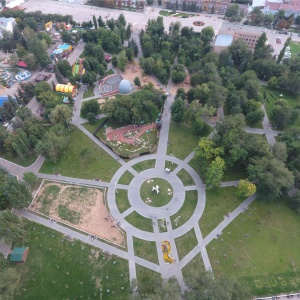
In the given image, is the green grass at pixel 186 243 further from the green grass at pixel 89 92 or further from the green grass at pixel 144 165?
the green grass at pixel 89 92

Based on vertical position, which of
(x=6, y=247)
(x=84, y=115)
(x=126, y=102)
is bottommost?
(x=6, y=247)

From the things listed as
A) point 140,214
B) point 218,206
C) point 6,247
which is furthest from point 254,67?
point 6,247

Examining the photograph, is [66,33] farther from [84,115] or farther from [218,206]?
[218,206]

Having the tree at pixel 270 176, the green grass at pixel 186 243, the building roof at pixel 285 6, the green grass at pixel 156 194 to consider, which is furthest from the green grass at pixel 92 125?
the building roof at pixel 285 6

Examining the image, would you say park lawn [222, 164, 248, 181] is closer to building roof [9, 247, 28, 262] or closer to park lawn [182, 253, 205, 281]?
park lawn [182, 253, 205, 281]

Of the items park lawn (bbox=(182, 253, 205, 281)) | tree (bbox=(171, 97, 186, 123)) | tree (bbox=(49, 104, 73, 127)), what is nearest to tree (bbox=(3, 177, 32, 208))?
tree (bbox=(49, 104, 73, 127))

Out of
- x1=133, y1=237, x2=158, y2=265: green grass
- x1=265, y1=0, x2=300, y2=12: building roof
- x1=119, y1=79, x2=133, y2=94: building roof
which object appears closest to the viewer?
x1=133, y1=237, x2=158, y2=265: green grass
